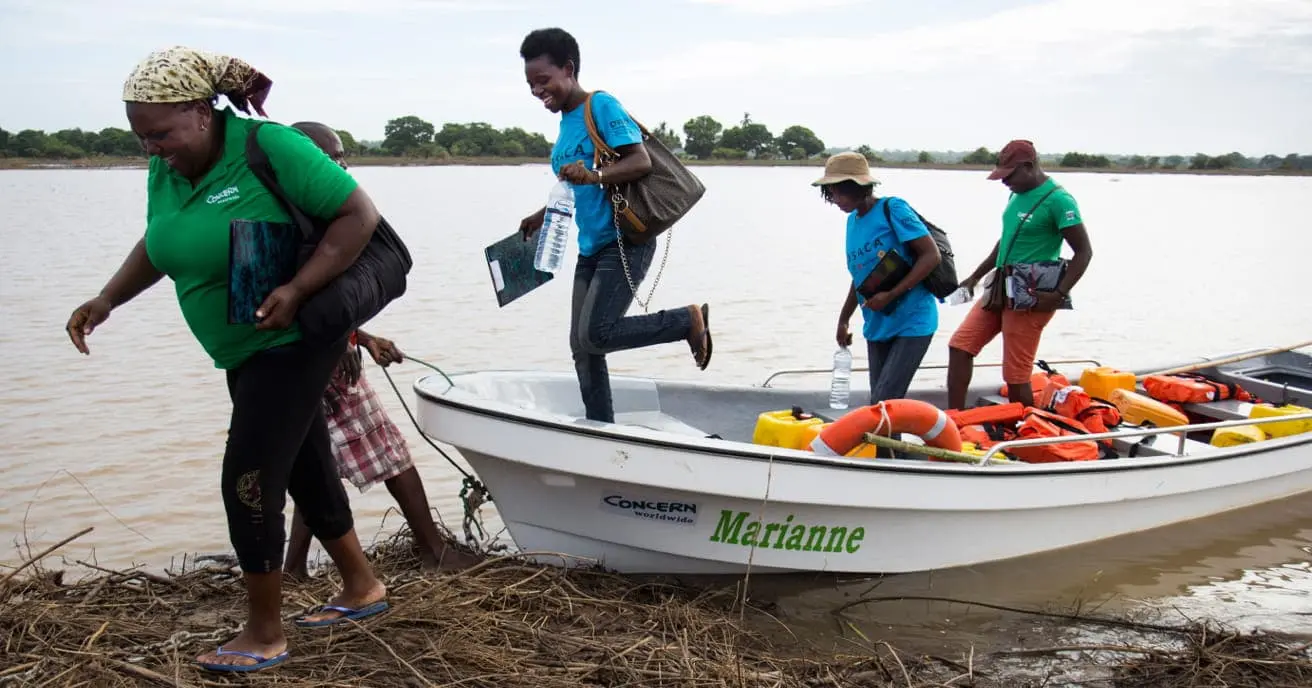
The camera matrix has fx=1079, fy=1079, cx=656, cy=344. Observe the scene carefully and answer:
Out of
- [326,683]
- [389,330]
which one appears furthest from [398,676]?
[389,330]

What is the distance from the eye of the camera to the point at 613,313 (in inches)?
197

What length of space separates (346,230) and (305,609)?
176cm

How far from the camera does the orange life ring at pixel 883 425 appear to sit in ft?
16.4

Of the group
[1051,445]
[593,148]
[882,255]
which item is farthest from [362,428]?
[1051,445]

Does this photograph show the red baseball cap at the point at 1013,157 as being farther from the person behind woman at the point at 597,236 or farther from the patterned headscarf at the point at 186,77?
the patterned headscarf at the point at 186,77

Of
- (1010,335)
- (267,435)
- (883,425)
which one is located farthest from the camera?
(1010,335)

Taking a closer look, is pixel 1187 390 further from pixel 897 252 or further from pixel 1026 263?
pixel 897 252

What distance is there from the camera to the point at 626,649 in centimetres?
407

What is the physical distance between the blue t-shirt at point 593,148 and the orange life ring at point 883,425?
1.37 metres

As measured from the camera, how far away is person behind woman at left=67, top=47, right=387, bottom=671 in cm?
307

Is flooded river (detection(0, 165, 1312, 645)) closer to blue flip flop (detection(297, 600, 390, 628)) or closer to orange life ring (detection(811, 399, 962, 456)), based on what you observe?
orange life ring (detection(811, 399, 962, 456))

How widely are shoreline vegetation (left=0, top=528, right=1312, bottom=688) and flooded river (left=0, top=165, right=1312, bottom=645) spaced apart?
0.54 m

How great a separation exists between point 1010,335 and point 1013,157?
1061 mm

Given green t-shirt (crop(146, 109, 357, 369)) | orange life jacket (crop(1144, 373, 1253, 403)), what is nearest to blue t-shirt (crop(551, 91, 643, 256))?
green t-shirt (crop(146, 109, 357, 369))
